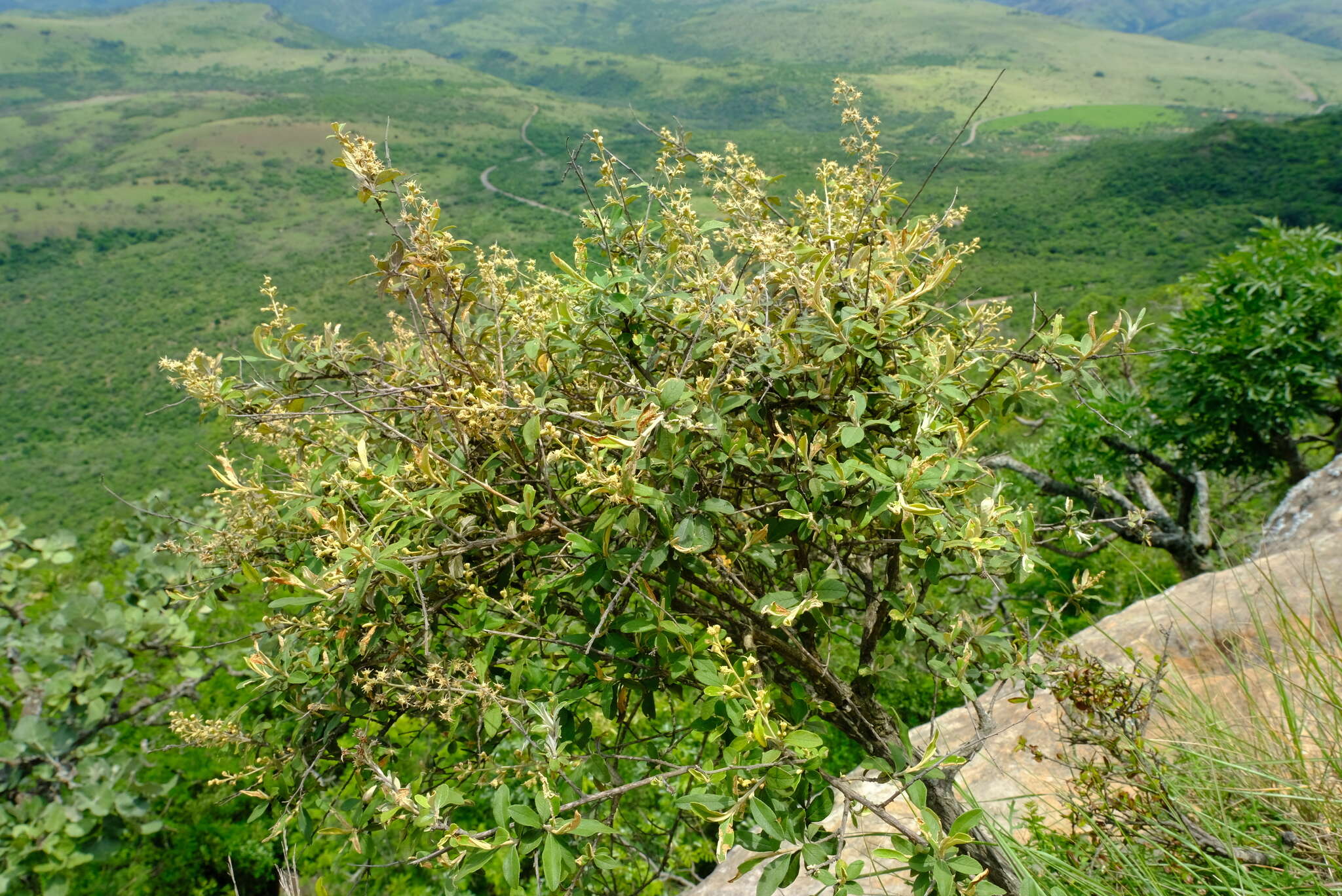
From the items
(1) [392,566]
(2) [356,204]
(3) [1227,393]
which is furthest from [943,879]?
(2) [356,204]

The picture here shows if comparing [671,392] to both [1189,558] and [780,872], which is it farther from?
[1189,558]

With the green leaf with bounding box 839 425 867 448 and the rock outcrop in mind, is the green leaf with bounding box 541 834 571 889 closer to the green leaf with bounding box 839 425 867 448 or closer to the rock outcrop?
the green leaf with bounding box 839 425 867 448

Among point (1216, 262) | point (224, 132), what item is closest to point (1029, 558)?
point (1216, 262)

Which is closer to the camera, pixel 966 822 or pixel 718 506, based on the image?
pixel 966 822

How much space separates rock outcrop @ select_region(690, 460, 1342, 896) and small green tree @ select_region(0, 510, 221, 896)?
12.2ft

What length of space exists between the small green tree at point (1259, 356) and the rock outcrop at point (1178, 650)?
4.70 feet

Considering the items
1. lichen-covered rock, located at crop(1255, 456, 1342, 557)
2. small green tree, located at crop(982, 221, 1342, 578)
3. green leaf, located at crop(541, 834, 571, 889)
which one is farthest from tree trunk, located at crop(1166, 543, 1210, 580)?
Result: green leaf, located at crop(541, 834, 571, 889)

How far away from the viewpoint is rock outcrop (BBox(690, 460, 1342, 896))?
3.03 metres

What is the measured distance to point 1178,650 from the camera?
4.34 m

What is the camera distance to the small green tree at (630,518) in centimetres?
161

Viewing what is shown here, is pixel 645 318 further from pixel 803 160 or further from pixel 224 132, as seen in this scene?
pixel 224 132

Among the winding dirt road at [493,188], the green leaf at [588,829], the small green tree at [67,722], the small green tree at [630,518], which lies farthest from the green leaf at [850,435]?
the winding dirt road at [493,188]

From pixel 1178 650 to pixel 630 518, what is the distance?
173 inches

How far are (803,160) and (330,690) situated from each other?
9813 centimetres
